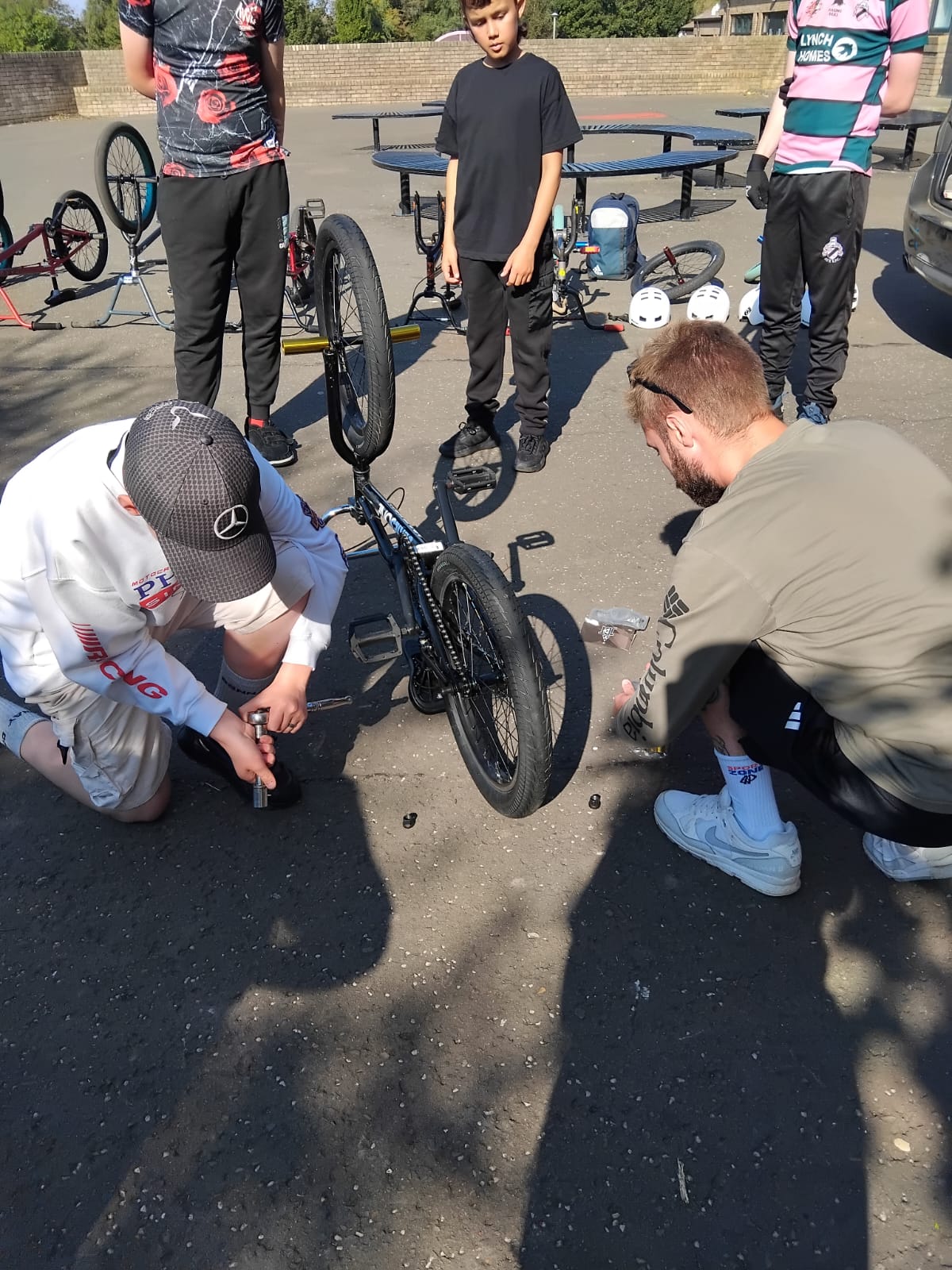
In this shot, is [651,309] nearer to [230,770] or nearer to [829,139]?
[829,139]

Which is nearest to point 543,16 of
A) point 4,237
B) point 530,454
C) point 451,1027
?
point 4,237

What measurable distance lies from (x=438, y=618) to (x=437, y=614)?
2 cm

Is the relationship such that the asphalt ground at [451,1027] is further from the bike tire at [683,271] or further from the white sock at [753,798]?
the bike tire at [683,271]

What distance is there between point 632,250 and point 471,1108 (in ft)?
24.6

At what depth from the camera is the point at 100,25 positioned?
1342 inches

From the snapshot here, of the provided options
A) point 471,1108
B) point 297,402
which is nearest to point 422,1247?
point 471,1108

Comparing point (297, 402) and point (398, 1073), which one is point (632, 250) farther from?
point (398, 1073)

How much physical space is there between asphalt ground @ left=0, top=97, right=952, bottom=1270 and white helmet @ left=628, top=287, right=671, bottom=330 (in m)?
4.17

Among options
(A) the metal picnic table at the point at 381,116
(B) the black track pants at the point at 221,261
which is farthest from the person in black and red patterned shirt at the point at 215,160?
(A) the metal picnic table at the point at 381,116

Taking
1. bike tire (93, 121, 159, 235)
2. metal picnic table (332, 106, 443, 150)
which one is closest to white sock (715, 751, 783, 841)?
bike tire (93, 121, 159, 235)

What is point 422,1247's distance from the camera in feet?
5.41

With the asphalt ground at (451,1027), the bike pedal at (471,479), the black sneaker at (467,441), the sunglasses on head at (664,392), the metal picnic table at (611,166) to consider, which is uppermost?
the sunglasses on head at (664,392)

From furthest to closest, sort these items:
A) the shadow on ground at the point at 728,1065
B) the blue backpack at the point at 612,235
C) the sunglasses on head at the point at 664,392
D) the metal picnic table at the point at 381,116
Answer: the metal picnic table at the point at 381,116 → the blue backpack at the point at 612,235 → the sunglasses on head at the point at 664,392 → the shadow on ground at the point at 728,1065

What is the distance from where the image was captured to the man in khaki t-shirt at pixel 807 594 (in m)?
1.73
